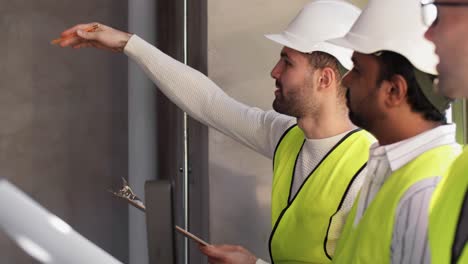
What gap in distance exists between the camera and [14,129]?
13.1ft

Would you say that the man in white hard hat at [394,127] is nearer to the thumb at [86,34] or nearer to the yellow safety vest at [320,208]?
the yellow safety vest at [320,208]

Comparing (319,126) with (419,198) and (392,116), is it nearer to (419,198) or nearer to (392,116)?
(392,116)

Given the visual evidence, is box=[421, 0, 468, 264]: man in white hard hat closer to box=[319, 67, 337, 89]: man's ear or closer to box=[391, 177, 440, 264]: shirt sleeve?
box=[391, 177, 440, 264]: shirt sleeve

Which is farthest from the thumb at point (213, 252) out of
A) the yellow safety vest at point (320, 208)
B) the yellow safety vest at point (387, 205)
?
the yellow safety vest at point (387, 205)

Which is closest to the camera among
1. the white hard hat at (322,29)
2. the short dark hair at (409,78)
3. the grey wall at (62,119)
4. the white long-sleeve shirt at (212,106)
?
the short dark hair at (409,78)

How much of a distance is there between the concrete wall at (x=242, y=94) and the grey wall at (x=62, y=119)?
0.88 metres

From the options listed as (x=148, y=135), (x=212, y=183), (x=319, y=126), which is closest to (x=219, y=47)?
(x=212, y=183)

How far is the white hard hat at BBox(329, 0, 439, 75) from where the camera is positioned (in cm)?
141

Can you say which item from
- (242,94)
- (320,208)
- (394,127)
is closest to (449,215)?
(394,127)

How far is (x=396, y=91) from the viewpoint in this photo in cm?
144

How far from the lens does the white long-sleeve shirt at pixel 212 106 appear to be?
7.67 ft

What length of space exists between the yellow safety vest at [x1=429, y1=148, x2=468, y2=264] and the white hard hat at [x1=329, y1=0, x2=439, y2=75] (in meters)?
0.39

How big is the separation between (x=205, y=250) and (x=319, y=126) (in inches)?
14.8

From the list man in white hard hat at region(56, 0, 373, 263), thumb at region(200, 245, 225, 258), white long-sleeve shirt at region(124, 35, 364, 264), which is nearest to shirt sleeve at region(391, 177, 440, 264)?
man in white hard hat at region(56, 0, 373, 263)
